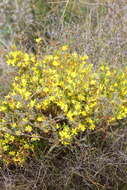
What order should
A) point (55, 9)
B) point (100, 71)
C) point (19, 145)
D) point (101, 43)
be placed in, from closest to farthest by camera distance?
point (19, 145) → point (100, 71) → point (101, 43) → point (55, 9)

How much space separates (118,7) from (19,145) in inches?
67.4

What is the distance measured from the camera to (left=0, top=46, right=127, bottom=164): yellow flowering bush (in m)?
1.88

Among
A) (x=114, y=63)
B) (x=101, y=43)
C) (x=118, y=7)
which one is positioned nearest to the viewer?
(x=114, y=63)

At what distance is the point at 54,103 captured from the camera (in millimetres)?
1982

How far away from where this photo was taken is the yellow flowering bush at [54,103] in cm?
188

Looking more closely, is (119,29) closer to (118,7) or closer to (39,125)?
(118,7)

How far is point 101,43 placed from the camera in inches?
104

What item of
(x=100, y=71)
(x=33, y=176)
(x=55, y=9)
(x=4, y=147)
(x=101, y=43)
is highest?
(x=55, y=9)

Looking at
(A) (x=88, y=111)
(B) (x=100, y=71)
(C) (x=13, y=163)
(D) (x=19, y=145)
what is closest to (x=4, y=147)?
(D) (x=19, y=145)

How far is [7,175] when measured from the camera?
213 centimetres

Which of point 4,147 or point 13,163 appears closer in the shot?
point 4,147

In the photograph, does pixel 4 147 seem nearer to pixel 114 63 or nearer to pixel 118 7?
pixel 114 63

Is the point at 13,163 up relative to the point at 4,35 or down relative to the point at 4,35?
down

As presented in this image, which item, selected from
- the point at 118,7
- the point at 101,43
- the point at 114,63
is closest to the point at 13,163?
the point at 114,63
